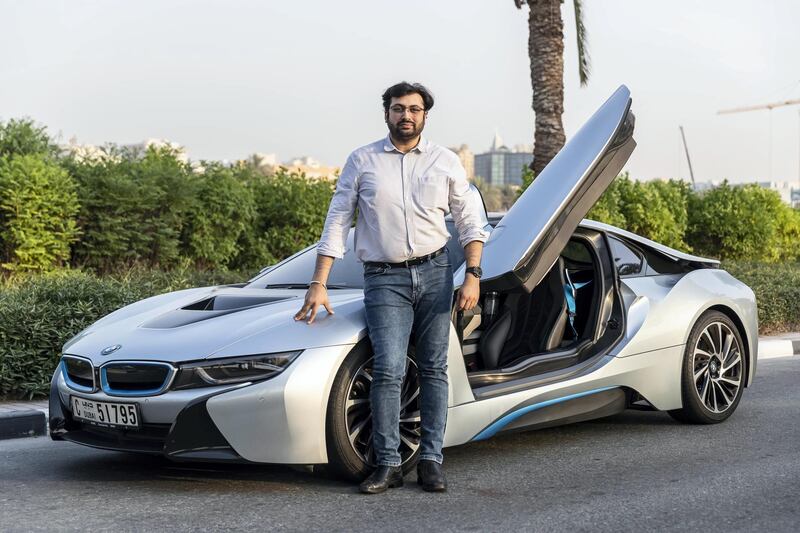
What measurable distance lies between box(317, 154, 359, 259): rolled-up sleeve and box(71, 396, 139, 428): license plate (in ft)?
3.86

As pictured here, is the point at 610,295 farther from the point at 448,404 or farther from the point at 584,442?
the point at 448,404

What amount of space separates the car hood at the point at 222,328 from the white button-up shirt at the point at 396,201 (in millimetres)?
348

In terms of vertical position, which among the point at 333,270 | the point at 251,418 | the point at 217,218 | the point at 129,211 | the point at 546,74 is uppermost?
the point at 546,74

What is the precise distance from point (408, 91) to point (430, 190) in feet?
1.60

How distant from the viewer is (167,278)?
10.8 m

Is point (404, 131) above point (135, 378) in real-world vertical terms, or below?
above

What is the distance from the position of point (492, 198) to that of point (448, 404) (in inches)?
3170

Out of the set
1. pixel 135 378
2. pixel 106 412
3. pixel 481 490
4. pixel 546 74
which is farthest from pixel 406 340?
pixel 546 74

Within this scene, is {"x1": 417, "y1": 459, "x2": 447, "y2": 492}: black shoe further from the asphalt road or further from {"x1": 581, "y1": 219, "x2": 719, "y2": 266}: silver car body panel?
{"x1": 581, "y1": 219, "x2": 719, "y2": 266}: silver car body panel

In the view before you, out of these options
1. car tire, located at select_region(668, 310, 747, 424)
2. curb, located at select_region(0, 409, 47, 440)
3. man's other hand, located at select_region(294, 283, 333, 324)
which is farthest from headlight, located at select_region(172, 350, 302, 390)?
car tire, located at select_region(668, 310, 747, 424)

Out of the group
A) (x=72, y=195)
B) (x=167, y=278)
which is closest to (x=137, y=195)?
(x=72, y=195)

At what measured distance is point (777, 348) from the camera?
37.6 ft

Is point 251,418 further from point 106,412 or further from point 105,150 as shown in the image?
point 105,150

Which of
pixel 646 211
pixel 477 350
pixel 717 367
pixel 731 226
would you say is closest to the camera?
pixel 477 350
